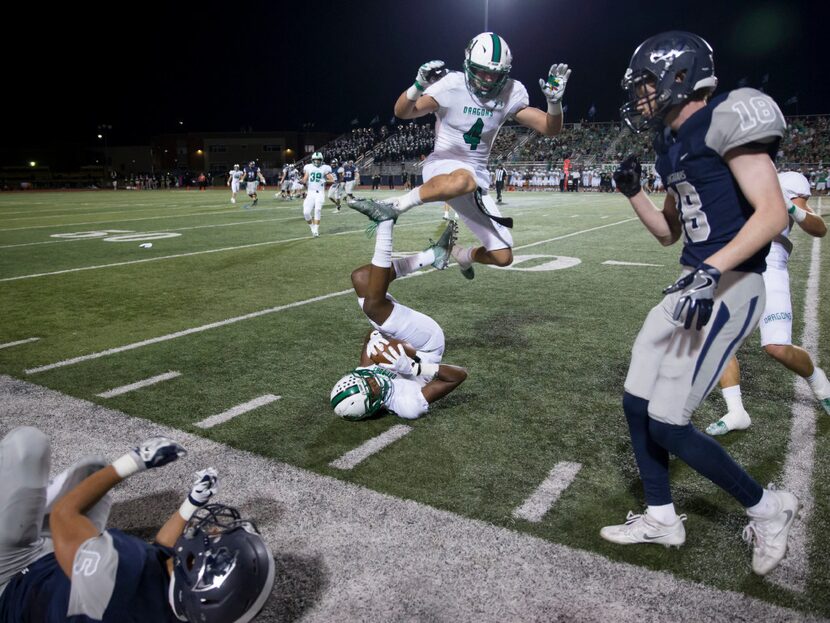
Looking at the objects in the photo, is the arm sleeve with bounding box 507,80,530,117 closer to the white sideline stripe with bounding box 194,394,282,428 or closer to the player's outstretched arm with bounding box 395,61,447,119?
the player's outstretched arm with bounding box 395,61,447,119

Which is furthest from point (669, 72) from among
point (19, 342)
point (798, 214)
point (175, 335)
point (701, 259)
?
point (19, 342)

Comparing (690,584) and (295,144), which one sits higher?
(295,144)

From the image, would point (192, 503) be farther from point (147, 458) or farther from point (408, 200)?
point (408, 200)

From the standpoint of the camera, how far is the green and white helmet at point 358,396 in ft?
13.0

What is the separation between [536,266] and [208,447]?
7192 millimetres

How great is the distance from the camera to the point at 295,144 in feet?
252

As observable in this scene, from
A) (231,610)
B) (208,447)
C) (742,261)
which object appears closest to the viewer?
(231,610)

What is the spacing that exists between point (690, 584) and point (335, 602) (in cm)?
138

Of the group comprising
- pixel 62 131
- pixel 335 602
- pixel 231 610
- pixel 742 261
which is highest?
pixel 62 131

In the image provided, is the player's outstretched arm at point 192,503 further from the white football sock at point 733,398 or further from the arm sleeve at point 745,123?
the white football sock at point 733,398

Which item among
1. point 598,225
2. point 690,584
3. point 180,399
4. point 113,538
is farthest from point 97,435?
point 598,225

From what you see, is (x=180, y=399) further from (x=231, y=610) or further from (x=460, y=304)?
(x=460, y=304)

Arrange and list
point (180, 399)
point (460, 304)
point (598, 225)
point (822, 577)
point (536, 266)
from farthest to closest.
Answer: point (598, 225) → point (536, 266) → point (460, 304) → point (180, 399) → point (822, 577)

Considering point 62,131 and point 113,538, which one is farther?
point 62,131
